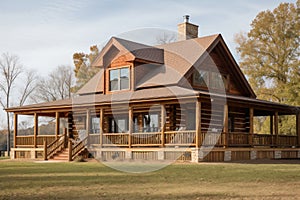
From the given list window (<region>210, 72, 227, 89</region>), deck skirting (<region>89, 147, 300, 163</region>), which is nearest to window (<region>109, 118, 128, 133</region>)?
deck skirting (<region>89, 147, 300, 163</region>)

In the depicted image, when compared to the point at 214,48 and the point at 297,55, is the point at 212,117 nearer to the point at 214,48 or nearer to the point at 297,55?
the point at 214,48

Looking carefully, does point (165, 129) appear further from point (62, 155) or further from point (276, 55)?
point (276, 55)

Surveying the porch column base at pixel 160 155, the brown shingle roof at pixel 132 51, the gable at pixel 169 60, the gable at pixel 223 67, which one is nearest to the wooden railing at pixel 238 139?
the porch column base at pixel 160 155

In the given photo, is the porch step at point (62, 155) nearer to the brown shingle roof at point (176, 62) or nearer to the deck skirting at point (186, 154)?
the deck skirting at point (186, 154)

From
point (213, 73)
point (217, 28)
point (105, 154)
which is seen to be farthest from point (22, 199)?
point (217, 28)

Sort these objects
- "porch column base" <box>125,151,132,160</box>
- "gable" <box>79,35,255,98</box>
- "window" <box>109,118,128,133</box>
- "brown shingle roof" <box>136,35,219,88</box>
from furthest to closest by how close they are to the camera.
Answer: "window" <box>109,118,128,133</box>
"gable" <box>79,35,255,98</box>
"brown shingle roof" <box>136,35,219,88</box>
"porch column base" <box>125,151,132,160</box>

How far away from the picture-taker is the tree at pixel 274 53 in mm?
44875

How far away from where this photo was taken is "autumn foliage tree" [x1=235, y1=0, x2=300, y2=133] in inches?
1751

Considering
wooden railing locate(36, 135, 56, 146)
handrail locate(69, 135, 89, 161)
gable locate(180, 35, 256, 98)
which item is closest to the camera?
handrail locate(69, 135, 89, 161)

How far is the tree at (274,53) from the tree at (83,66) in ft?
69.8

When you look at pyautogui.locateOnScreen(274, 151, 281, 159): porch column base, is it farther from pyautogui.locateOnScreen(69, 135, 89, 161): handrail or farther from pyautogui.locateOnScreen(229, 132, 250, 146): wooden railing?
pyautogui.locateOnScreen(69, 135, 89, 161): handrail

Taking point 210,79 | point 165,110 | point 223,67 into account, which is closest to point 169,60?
point 210,79

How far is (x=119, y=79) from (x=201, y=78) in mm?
5278

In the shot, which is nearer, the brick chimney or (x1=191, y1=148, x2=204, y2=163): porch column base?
(x1=191, y1=148, x2=204, y2=163): porch column base
